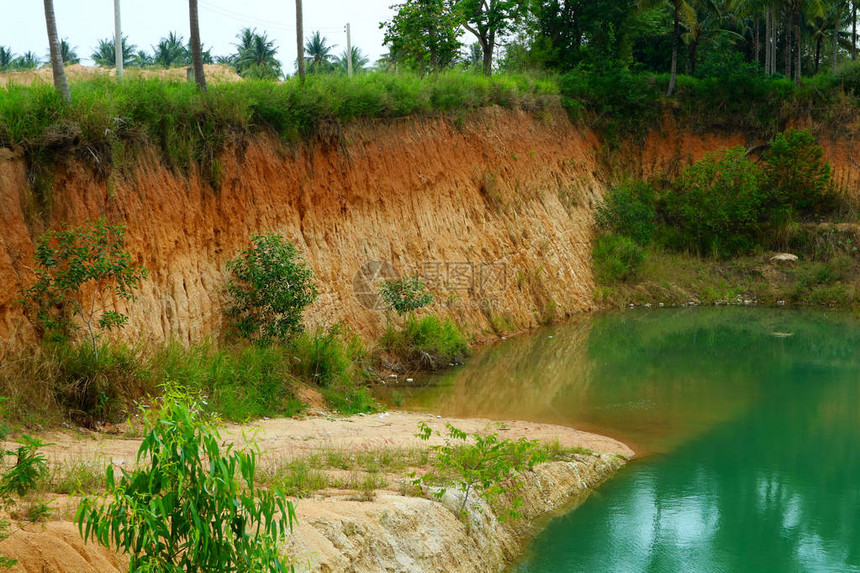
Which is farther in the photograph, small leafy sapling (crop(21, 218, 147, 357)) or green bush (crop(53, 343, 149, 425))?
small leafy sapling (crop(21, 218, 147, 357))

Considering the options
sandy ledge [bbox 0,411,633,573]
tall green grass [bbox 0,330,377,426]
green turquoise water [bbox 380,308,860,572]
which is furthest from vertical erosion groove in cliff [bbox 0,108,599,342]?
sandy ledge [bbox 0,411,633,573]

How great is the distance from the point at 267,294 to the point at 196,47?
211 inches

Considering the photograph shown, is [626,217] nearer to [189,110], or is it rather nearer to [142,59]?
[189,110]

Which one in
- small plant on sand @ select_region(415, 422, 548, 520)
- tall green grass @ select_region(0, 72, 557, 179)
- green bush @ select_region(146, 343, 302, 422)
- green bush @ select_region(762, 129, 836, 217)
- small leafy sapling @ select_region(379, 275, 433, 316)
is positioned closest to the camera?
small plant on sand @ select_region(415, 422, 548, 520)

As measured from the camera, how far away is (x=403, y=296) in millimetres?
19078

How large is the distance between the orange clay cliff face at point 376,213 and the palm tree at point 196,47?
4.87 feet

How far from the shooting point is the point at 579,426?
14352mm

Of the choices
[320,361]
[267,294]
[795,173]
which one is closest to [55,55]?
[267,294]

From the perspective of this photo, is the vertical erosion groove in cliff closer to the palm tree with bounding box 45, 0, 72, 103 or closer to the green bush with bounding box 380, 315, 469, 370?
the green bush with bounding box 380, 315, 469, 370

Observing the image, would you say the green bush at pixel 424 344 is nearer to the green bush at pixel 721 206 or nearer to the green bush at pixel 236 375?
the green bush at pixel 236 375


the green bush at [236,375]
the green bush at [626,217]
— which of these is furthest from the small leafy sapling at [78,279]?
the green bush at [626,217]

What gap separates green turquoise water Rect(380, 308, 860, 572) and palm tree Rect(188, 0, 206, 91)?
23.2 ft

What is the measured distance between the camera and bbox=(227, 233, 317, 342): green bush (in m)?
15.1

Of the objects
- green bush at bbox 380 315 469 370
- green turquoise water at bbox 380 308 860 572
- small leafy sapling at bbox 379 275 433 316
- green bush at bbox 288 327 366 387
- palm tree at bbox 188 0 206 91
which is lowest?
green turquoise water at bbox 380 308 860 572
